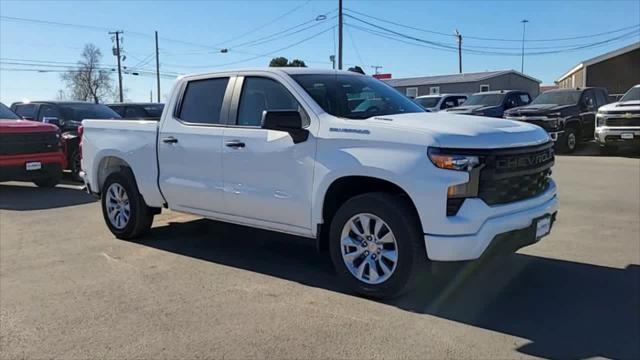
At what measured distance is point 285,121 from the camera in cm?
501

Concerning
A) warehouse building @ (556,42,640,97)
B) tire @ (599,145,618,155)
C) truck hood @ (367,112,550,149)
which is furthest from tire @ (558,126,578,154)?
warehouse building @ (556,42,640,97)

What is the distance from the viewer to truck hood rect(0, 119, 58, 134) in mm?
10977

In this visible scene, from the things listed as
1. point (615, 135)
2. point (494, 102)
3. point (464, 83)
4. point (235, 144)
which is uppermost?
point (464, 83)

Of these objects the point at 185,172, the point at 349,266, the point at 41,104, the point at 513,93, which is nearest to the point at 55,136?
the point at 41,104

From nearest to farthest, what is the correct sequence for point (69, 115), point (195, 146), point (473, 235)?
point (473, 235) → point (195, 146) → point (69, 115)

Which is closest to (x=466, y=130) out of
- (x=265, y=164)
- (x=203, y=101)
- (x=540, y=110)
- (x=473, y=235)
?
(x=473, y=235)

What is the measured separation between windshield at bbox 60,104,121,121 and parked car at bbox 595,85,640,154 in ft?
42.6

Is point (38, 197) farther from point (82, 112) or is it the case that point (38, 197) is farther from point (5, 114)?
point (82, 112)

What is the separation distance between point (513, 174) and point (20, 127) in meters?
9.80

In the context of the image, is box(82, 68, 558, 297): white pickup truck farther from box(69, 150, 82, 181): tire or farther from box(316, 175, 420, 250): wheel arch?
box(69, 150, 82, 181): tire

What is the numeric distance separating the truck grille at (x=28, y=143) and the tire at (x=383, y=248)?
27.7ft

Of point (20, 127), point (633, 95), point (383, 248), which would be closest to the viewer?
point (383, 248)

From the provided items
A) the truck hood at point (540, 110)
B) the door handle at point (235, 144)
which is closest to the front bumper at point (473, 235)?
the door handle at point (235, 144)

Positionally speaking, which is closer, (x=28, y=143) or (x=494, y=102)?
(x=28, y=143)
